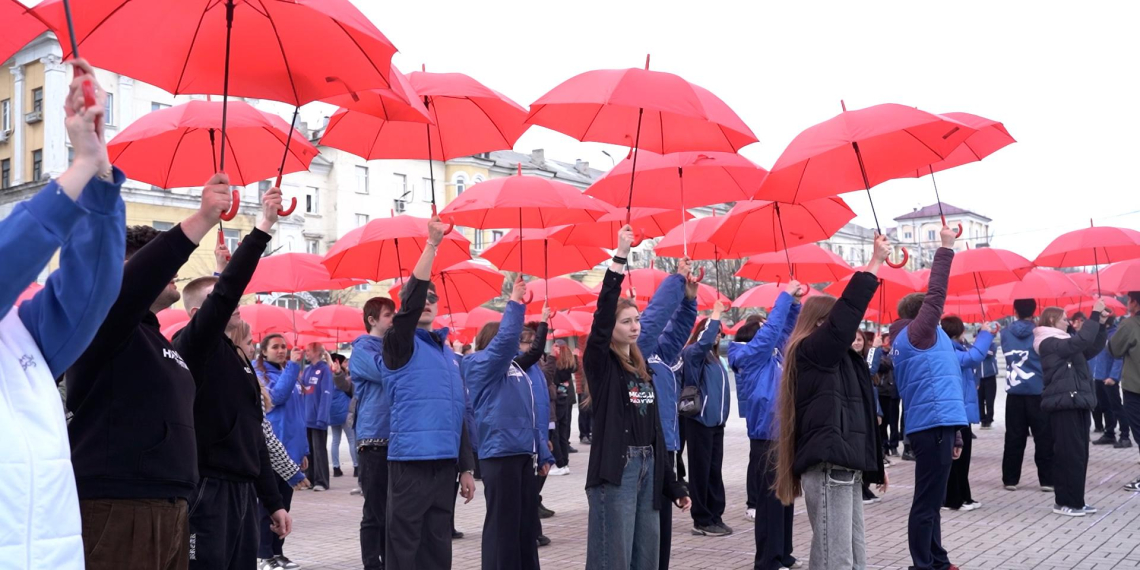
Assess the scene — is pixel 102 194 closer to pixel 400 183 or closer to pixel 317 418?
pixel 317 418

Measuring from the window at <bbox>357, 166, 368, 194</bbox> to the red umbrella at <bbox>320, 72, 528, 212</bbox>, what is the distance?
183 feet

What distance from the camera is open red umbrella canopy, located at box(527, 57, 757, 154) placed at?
6.77 meters

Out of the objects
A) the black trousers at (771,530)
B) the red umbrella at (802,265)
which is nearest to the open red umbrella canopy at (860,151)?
the black trousers at (771,530)

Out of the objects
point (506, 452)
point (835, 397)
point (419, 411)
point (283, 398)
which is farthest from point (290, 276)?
point (835, 397)

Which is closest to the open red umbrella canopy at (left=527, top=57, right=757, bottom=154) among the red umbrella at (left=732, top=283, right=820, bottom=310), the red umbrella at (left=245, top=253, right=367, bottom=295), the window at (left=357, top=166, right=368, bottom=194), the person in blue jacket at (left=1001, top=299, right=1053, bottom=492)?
the red umbrella at (left=245, top=253, right=367, bottom=295)

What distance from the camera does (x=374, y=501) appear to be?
327 inches

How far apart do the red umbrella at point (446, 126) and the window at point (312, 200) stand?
177ft

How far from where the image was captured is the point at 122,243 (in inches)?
107

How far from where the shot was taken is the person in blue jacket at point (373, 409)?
788cm

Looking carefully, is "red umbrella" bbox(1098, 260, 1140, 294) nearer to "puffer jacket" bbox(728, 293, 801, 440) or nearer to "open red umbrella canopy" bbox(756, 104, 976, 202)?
"puffer jacket" bbox(728, 293, 801, 440)

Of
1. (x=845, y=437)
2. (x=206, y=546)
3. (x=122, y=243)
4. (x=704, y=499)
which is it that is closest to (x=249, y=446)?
(x=206, y=546)

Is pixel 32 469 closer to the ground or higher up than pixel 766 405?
higher up

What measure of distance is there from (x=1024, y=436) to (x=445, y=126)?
9.43m

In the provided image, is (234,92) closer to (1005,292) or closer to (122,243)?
(122,243)
